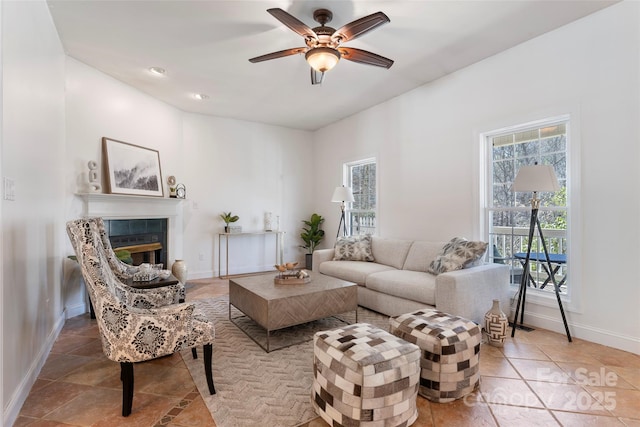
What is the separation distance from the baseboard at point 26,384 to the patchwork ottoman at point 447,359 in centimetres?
232

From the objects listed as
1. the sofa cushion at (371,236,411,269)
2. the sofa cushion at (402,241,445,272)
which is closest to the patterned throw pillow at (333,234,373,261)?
the sofa cushion at (371,236,411,269)

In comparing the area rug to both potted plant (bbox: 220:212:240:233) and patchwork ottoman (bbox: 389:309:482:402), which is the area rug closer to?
patchwork ottoman (bbox: 389:309:482:402)

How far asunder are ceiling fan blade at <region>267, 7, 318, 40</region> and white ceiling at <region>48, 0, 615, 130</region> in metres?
0.29

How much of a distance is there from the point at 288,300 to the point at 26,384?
179 cm

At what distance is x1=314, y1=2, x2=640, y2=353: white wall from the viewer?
2.61 m

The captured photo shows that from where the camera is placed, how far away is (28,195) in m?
2.17

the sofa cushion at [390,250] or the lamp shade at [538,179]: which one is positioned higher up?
the lamp shade at [538,179]

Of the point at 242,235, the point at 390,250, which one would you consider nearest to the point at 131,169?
the point at 242,235

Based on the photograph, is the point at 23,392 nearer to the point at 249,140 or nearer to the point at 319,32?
the point at 319,32

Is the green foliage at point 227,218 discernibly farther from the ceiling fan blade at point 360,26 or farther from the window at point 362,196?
the ceiling fan blade at point 360,26

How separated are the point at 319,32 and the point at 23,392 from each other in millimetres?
3249

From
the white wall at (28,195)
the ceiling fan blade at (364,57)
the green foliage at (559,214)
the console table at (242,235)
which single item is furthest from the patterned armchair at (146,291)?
the green foliage at (559,214)

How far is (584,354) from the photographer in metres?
2.56

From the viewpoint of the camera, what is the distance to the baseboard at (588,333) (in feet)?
8.50
